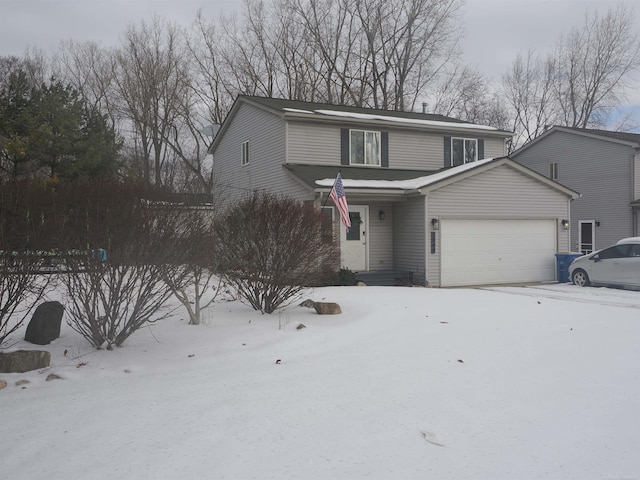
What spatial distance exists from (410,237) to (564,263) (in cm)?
495

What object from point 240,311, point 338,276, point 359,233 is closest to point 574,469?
point 240,311

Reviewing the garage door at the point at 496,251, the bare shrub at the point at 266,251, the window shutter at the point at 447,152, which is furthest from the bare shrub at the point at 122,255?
the window shutter at the point at 447,152

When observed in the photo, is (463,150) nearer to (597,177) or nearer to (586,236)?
(597,177)

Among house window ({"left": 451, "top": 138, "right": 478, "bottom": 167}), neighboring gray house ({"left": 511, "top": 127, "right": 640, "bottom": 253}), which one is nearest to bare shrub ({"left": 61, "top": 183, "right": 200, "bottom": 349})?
house window ({"left": 451, "top": 138, "right": 478, "bottom": 167})

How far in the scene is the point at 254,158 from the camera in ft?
63.6

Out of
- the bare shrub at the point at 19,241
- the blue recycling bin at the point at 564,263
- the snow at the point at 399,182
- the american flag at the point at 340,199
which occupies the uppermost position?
the snow at the point at 399,182

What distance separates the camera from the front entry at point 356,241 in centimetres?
1596

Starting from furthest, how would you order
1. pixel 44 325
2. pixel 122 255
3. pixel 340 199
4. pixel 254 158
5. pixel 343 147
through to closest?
pixel 254 158 < pixel 343 147 < pixel 340 199 < pixel 44 325 < pixel 122 255

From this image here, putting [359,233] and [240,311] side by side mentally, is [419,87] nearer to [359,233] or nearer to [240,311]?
[359,233]

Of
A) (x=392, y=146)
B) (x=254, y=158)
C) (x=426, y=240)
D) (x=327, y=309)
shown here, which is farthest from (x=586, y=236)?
(x=327, y=309)

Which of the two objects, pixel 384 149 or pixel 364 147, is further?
pixel 384 149

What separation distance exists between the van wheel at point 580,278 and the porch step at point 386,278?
15.4 feet

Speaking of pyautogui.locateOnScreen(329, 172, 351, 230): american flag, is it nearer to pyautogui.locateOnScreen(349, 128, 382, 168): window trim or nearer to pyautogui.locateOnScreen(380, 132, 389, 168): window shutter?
pyautogui.locateOnScreen(349, 128, 382, 168): window trim

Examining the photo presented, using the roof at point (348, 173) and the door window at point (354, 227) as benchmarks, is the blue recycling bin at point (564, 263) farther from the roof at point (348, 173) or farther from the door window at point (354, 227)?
the door window at point (354, 227)
